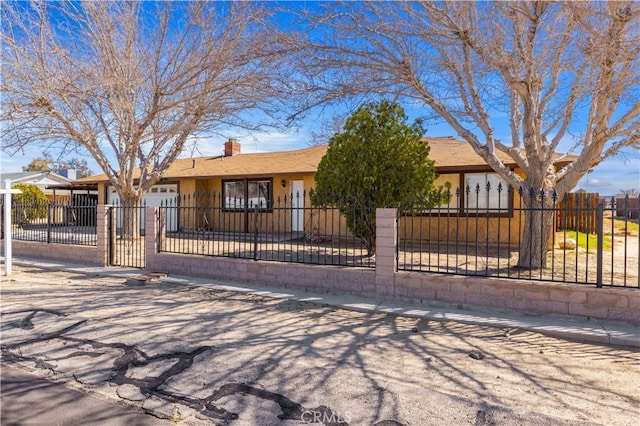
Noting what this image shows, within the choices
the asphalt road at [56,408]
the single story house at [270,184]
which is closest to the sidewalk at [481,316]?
the asphalt road at [56,408]

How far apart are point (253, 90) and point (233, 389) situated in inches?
371

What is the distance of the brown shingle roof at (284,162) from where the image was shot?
14.1 meters

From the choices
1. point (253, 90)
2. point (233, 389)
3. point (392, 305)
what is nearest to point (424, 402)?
point (233, 389)

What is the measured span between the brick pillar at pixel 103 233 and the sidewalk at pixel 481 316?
11.7 feet

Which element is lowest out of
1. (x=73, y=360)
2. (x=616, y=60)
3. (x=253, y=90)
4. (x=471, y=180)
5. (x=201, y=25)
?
(x=73, y=360)

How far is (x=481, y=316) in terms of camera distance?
6.41m

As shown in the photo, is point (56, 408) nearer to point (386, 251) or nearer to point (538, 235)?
point (386, 251)

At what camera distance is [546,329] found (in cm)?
569

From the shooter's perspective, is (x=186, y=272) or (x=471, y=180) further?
(x=471, y=180)

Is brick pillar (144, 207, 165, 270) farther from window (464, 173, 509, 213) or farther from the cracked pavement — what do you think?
window (464, 173, 509, 213)

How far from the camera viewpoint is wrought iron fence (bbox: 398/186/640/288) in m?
6.51

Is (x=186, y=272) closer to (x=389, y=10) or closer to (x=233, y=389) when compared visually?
(x=233, y=389)
